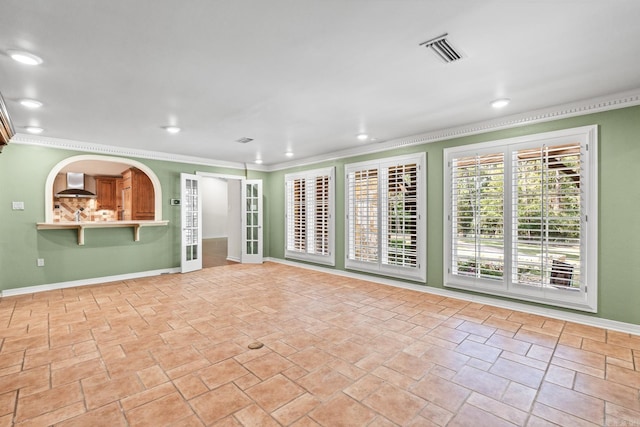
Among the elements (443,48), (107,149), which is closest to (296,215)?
(107,149)

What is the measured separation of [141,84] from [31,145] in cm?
342

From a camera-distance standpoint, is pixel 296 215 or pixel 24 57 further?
pixel 296 215

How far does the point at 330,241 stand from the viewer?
6.04 m

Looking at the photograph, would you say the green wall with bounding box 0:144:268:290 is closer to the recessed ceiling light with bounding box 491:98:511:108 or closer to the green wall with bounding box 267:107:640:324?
the recessed ceiling light with bounding box 491:98:511:108

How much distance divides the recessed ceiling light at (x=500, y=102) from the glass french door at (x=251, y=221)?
5099 mm

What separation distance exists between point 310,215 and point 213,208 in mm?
7614

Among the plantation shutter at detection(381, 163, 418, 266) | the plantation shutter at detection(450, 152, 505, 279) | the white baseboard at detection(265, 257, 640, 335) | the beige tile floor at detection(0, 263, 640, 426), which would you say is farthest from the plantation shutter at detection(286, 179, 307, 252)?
the plantation shutter at detection(450, 152, 505, 279)

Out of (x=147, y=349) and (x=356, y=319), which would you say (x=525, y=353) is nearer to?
(x=356, y=319)

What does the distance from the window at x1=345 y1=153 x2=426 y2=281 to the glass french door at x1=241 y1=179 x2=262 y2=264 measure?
246 cm

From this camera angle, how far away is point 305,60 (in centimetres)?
235

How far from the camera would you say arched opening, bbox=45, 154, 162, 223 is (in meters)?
7.34

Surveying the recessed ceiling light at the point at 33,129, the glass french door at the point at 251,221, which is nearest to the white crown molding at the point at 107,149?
the recessed ceiling light at the point at 33,129

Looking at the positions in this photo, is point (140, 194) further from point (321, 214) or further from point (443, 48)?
point (443, 48)

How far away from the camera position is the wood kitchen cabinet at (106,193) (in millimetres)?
9281
